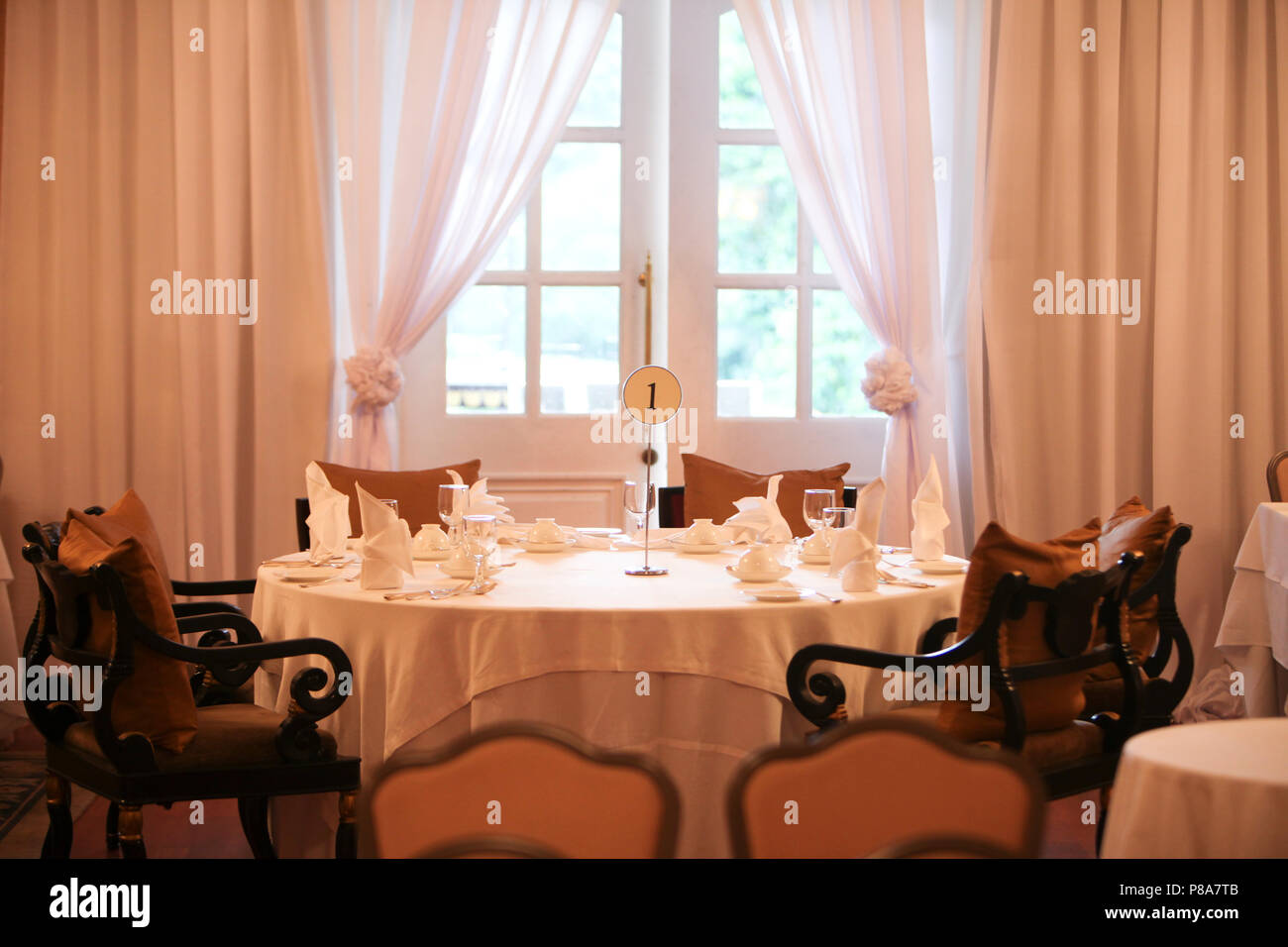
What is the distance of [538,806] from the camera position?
124 cm

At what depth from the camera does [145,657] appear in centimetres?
216

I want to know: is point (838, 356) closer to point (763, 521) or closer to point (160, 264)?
point (763, 521)

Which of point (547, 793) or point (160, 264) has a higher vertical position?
point (160, 264)

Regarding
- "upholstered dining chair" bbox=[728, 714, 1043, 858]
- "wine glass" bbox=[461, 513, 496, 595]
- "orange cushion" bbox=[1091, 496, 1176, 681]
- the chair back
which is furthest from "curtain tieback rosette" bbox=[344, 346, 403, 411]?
"upholstered dining chair" bbox=[728, 714, 1043, 858]

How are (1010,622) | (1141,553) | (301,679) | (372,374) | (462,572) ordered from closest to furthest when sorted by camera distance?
(1010,622), (301,679), (1141,553), (462,572), (372,374)

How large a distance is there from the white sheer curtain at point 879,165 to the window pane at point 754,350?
358 millimetres

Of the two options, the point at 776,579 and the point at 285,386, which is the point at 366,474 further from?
the point at 776,579

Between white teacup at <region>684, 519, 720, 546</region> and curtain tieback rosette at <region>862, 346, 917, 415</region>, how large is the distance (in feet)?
4.82

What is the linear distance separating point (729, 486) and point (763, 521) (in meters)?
0.96

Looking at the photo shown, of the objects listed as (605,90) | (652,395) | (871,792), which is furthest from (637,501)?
(605,90)

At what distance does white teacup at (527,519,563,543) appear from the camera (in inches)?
123

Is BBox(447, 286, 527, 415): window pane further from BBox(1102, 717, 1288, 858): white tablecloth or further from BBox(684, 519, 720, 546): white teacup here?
BBox(1102, 717, 1288, 858): white tablecloth

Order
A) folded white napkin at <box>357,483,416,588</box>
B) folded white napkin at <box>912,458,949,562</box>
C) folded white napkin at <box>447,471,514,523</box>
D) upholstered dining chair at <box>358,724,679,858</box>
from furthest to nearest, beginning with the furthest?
1. folded white napkin at <box>447,471,514,523</box>
2. folded white napkin at <box>912,458,949,562</box>
3. folded white napkin at <box>357,483,416,588</box>
4. upholstered dining chair at <box>358,724,679,858</box>

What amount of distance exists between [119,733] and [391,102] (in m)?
3.00
